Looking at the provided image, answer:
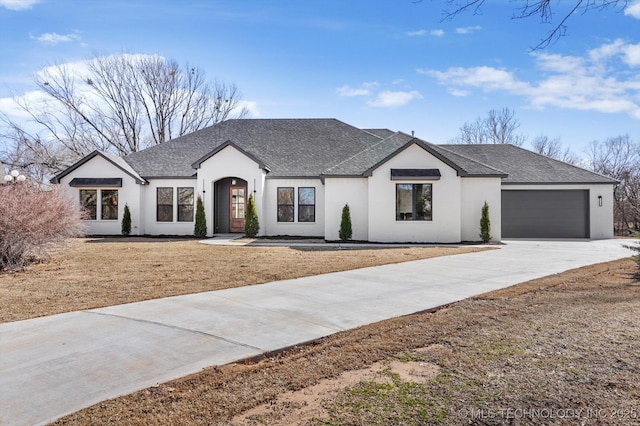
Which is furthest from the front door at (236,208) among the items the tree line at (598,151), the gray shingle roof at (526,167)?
the tree line at (598,151)

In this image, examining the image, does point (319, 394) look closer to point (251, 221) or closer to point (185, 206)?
point (251, 221)

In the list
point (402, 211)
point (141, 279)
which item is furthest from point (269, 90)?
point (141, 279)

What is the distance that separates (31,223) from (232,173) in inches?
401

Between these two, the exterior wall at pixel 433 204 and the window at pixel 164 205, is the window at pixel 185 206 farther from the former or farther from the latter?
the exterior wall at pixel 433 204

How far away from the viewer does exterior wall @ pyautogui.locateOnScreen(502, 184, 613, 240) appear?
19.6m

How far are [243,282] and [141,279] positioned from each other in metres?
2.27

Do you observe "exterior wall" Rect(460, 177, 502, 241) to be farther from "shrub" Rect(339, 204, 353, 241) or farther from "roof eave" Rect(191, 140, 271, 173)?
"roof eave" Rect(191, 140, 271, 173)

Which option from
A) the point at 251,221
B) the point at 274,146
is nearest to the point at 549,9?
the point at 251,221

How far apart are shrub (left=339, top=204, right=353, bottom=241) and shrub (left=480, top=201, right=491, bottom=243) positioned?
5.71 m

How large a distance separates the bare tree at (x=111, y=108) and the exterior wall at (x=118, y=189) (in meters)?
14.1

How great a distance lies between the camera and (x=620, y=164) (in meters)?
36.0

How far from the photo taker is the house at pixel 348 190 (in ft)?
56.6

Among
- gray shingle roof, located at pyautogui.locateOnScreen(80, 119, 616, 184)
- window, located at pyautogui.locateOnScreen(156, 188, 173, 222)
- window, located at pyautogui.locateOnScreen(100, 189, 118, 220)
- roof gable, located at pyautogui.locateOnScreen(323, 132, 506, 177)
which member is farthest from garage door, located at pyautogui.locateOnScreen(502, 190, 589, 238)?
window, located at pyautogui.locateOnScreen(100, 189, 118, 220)

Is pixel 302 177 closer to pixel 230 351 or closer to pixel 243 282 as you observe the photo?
pixel 243 282
